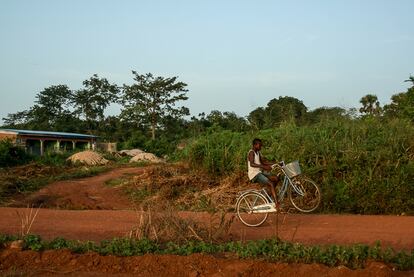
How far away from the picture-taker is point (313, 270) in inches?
229

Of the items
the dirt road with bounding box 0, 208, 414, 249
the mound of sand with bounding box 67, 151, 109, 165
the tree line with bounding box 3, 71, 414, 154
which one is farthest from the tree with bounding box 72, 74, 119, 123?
the dirt road with bounding box 0, 208, 414, 249

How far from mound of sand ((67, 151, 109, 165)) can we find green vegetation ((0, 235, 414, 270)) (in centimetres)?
2138

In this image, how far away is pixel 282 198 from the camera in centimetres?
1078

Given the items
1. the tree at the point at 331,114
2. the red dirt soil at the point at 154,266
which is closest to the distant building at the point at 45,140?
the tree at the point at 331,114

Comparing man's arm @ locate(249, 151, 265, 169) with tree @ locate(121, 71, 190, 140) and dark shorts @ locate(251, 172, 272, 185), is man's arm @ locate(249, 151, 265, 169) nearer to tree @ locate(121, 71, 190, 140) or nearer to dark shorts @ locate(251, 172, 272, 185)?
Result: dark shorts @ locate(251, 172, 272, 185)

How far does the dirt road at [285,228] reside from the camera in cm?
879

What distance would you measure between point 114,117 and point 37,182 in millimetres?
35136

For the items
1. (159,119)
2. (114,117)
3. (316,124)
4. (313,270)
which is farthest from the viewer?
(114,117)

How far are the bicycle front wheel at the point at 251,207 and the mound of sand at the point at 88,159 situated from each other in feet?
62.4

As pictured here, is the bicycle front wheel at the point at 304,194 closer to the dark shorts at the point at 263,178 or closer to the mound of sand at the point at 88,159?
the dark shorts at the point at 263,178

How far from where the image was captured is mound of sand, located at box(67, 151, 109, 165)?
28422 millimetres

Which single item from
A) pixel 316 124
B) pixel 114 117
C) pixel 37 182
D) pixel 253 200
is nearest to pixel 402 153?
pixel 316 124

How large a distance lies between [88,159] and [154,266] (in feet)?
76.7

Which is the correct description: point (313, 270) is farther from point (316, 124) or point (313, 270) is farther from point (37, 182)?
point (37, 182)
